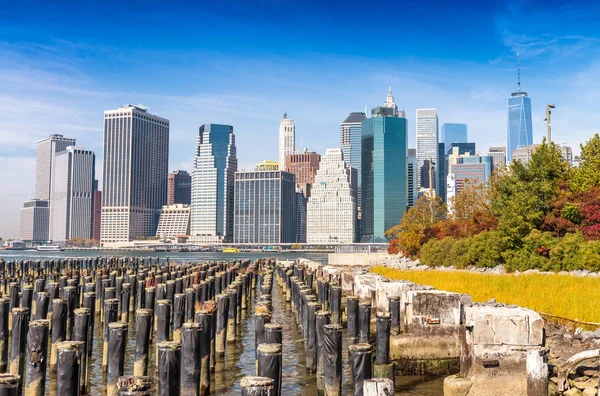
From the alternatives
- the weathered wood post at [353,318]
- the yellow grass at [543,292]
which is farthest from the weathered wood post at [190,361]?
the yellow grass at [543,292]

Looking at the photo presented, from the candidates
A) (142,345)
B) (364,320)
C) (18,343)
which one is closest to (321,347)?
(364,320)

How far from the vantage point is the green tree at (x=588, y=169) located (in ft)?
143

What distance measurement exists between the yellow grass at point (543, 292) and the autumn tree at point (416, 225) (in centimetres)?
3717

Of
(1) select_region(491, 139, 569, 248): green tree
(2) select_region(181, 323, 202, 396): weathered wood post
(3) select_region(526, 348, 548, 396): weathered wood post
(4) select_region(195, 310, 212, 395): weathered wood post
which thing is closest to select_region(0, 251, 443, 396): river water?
(4) select_region(195, 310, 212, 395): weathered wood post

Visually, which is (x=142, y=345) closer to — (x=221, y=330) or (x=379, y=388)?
(x=221, y=330)

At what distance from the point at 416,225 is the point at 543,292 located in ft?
160

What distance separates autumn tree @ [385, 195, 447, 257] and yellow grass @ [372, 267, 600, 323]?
3717cm

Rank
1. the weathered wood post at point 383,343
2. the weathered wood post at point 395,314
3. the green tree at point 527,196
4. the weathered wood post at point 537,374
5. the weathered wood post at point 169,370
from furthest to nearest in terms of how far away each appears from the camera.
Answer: the green tree at point 527,196
the weathered wood post at point 395,314
the weathered wood post at point 383,343
the weathered wood post at point 537,374
the weathered wood post at point 169,370

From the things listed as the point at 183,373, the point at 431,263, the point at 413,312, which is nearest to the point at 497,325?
the point at 413,312

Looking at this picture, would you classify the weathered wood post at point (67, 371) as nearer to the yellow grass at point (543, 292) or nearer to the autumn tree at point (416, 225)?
the yellow grass at point (543, 292)

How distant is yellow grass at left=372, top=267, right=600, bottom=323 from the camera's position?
60.0 ft

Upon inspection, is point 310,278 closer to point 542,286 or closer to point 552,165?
point 552,165

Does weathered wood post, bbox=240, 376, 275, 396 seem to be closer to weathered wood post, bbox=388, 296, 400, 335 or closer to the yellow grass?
weathered wood post, bbox=388, 296, 400, 335

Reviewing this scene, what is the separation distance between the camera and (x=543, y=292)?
21.1 meters
